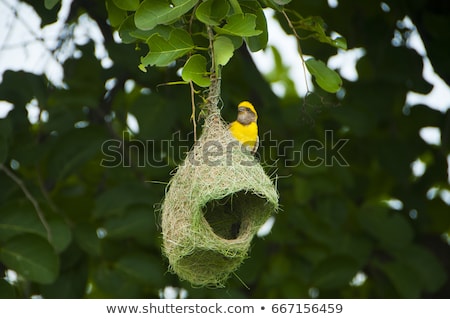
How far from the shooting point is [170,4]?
2105mm

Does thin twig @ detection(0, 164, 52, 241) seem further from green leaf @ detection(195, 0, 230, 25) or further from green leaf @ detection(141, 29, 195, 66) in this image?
green leaf @ detection(195, 0, 230, 25)

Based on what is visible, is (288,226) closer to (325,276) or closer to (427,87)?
(325,276)

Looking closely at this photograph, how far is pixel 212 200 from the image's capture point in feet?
7.95

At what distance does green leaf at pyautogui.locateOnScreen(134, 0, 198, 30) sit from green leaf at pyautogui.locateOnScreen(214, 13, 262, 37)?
12 cm

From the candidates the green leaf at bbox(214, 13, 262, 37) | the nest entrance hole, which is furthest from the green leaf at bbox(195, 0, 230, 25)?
the nest entrance hole

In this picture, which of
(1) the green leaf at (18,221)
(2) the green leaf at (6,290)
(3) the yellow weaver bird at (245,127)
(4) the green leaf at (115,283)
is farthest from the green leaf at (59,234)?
(3) the yellow weaver bird at (245,127)

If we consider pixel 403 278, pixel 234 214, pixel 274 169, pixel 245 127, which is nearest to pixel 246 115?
pixel 245 127

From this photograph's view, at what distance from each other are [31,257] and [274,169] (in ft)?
3.48

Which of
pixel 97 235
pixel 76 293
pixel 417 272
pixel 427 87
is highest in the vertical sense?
pixel 427 87

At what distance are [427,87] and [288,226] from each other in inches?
36.9

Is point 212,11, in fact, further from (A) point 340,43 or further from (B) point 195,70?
(A) point 340,43

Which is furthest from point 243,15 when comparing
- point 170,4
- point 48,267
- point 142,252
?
point 142,252

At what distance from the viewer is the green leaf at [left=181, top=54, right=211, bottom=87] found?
2091 millimetres

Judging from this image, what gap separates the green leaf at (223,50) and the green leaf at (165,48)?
82mm
